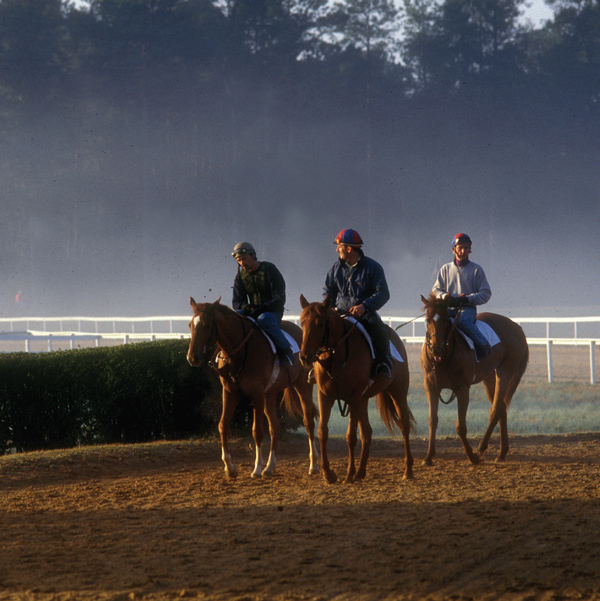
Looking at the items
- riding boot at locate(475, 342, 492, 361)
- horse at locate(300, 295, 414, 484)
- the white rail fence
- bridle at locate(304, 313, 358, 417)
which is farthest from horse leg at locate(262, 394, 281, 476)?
the white rail fence

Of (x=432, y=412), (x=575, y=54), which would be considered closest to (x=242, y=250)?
(x=432, y=412)

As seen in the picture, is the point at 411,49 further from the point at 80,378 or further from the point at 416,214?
the point at 80,378

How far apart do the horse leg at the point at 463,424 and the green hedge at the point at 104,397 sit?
10.3ft

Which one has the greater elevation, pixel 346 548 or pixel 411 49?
pixel 411 49

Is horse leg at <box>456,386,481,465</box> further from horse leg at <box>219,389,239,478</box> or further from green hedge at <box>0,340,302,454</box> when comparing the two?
green hedge at <box>0,340,302,454</box>

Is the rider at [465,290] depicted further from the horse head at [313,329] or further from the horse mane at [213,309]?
the horse mane at [213,309]

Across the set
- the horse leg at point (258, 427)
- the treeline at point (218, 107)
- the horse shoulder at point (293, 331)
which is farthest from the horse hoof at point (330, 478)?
the treeline at point (218, 107)

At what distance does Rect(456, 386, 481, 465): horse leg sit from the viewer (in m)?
8.46

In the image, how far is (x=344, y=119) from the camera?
59562 millimetres

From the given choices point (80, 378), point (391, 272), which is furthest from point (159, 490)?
point (391, 272)

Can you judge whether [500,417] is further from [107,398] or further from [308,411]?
[107,398]

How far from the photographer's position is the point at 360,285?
780 centimetres

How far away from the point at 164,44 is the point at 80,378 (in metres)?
54.0

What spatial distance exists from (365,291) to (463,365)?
1539 millimetres
